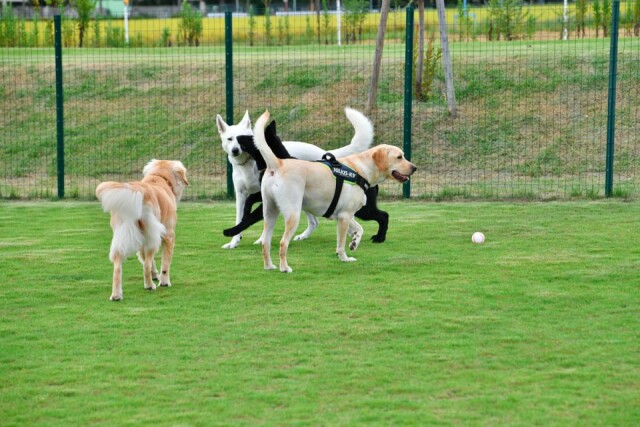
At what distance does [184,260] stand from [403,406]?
4.23 m

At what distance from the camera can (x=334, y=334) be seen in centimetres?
591

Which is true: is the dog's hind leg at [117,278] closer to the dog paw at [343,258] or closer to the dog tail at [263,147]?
the dog tail at [263,147]

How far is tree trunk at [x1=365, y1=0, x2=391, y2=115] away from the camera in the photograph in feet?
48.8

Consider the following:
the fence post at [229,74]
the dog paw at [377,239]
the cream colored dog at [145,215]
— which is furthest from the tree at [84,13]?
the cream colored dog at [145,215]

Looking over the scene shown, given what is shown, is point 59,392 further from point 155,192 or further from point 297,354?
point 155,192

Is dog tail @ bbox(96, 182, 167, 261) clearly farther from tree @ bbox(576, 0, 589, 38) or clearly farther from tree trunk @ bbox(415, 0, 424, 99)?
tree @ bbox(576, 0, 589, 38)

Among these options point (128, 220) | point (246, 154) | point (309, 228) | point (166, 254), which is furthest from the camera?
point (309, 228)

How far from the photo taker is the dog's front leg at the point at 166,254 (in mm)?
7191

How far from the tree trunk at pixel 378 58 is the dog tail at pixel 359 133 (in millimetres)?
6087

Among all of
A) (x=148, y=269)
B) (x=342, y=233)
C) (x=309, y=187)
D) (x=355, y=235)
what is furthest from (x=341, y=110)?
(x=148, y=269)

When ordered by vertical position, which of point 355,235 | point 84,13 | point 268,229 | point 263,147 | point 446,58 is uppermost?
point 84,13

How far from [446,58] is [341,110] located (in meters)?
2.26

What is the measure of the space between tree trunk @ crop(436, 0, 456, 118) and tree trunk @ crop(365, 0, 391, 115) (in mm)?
874

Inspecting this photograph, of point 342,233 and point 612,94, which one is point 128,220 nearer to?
point 342,233
